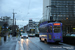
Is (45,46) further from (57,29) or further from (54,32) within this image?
(57,29)

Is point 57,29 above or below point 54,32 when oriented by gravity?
above

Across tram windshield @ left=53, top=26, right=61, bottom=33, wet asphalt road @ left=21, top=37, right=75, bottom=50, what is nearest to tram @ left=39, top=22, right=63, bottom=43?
tram windshield @ left=53, top=26, right=61, bottom=33

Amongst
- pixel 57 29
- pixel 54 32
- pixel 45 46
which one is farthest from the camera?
pixel 57 29

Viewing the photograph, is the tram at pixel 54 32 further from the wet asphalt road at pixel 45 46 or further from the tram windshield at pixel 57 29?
the wet asphalt road at pixel 45 46

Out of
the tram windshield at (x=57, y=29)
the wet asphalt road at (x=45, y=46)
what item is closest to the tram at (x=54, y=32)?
the tram windshield at (x=57, y=29)

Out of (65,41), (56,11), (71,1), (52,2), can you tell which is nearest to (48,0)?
(52,2)

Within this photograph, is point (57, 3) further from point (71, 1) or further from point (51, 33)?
point (51, 33)

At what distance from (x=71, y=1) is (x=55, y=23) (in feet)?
167

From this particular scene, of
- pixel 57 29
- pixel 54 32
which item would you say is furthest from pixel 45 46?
pixel 57 29

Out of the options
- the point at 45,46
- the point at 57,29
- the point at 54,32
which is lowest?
the point at 45,46

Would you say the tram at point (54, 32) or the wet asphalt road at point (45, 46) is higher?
the tram at point (54, 32)

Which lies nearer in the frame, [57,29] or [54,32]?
[54,32]

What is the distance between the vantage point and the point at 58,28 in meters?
18.9

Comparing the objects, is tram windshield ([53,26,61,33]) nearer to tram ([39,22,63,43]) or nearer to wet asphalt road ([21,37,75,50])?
tram ([39,22,63,43])
